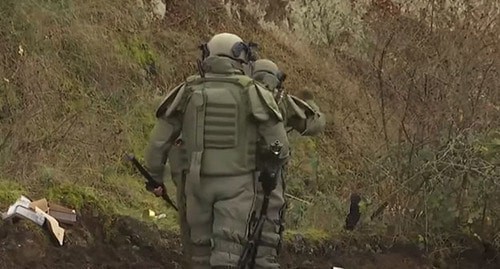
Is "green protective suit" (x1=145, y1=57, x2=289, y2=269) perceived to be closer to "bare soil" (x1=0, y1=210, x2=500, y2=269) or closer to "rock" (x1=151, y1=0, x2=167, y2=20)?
"bare soil" (x1=0, y1=210, x2=500, y2=269)

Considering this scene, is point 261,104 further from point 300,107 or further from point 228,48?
point 300,107

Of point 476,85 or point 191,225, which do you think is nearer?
point 191,225

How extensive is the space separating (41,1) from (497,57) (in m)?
4.73

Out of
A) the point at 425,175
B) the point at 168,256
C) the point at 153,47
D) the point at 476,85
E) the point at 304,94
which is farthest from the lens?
the point at 153,47

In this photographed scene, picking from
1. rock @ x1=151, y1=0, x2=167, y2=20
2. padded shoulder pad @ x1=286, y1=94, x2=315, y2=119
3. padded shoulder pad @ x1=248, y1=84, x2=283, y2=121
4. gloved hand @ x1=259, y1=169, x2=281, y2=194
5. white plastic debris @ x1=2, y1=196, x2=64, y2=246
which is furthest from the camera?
rock @ x1=151, y1=0, x2=167, y2=20

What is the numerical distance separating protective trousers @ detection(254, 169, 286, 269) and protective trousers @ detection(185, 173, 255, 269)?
0.52ft

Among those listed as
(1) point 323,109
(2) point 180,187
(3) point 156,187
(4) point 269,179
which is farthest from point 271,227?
(1) point 323,109

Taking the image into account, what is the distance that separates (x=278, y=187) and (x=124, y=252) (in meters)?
1.50

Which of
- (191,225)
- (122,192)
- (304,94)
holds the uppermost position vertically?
(304,94)

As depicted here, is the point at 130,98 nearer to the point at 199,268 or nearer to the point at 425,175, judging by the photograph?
the point at 425,175

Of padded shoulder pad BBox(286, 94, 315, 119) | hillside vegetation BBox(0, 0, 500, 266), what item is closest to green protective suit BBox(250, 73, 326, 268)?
padded shoulder pad BBox(286, 94, 315, 119)

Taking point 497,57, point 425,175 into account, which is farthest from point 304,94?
point 497,57

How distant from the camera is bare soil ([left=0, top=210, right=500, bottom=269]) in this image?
6145mm

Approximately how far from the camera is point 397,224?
314 inches
